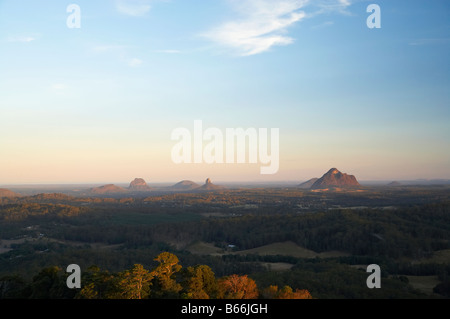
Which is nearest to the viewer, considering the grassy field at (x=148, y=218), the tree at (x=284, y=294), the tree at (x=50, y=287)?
the tree at (x=284, y=294)

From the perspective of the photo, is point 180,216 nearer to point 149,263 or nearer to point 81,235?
point 81,235

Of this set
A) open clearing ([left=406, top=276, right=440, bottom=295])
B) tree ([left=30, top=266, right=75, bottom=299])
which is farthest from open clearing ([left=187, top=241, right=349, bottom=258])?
tree ([left=30, top=266, right=75, bottom=299])

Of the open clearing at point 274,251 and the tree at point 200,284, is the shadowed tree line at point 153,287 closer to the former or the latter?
the tree at point 200,284

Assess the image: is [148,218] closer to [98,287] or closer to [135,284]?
[98,287]

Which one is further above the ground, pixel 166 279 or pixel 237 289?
pixel 166 279

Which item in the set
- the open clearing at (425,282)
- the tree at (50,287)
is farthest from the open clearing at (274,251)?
the tree at (50,287)

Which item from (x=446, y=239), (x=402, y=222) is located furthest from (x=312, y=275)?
(x=402, y=222)

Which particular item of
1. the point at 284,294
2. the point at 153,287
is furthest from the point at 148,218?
the point at 284,294

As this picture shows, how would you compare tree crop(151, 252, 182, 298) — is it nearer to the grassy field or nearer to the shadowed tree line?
the shadowed tree line
